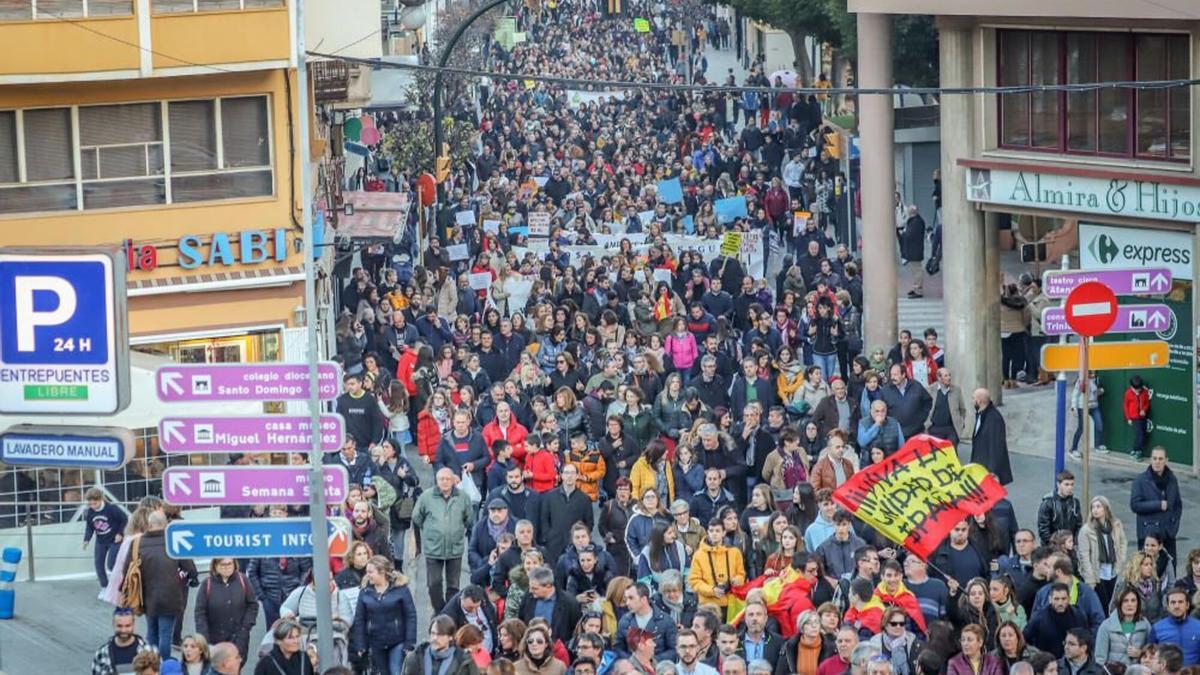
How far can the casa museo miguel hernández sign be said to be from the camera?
26719 millimetres

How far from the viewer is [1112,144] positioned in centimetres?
2772

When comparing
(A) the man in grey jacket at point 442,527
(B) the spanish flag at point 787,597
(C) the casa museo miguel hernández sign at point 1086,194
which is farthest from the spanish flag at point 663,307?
(B) the spanish flag at point 787,597

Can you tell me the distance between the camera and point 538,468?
2225 cm

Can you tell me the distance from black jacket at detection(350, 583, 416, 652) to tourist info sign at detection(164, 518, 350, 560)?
4.81 feet

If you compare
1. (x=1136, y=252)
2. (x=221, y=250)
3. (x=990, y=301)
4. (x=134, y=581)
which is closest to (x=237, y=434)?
(x=134, y=581)

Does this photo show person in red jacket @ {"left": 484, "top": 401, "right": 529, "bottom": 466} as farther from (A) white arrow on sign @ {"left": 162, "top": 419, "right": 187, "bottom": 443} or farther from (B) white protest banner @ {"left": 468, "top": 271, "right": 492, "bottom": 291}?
(B) white protest banner @ {"left": 468, "top": 271, "right": 492, "bottom": 291}

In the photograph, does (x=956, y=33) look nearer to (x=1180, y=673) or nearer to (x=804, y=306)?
(x=804, y=306)

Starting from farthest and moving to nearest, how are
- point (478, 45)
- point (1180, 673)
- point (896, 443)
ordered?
1. point (478, 45)
2. point (896, 443)
3. point (1180, 673)

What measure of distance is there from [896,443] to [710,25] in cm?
9279

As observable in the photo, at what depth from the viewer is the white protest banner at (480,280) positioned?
35.5 meters

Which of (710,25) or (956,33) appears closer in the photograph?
(956,33)

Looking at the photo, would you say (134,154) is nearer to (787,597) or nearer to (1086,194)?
(1086,194)

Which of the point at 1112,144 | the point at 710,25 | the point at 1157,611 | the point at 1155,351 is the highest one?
the point at 710,25

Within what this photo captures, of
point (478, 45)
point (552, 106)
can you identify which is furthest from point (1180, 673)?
point (478, 45)
